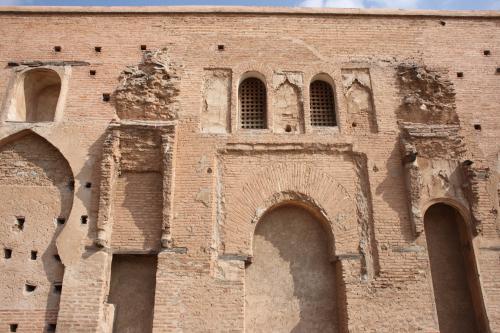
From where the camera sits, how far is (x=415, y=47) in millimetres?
9977

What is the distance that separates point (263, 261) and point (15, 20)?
766cm

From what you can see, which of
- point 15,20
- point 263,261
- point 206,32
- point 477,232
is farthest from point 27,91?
point 477,232

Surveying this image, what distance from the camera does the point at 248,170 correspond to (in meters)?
8.78

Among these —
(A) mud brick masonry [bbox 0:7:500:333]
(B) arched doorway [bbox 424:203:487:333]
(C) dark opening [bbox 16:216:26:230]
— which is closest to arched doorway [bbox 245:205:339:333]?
(A) mud brick masonry [bbox 0:7:500:333]

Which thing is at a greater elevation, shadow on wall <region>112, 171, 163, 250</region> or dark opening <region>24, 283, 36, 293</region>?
shadow on wall <region>112, 171, 163, 250</region>

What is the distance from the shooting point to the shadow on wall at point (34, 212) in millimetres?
8031

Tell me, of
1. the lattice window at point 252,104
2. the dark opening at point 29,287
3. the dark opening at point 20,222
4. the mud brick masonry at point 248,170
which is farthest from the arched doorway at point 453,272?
the dark opening at point 20,222

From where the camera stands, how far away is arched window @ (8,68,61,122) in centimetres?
950

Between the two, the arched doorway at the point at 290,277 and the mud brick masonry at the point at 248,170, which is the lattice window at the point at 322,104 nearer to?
the mud brick masonry at the point at 248,170

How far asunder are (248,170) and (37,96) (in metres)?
5.19

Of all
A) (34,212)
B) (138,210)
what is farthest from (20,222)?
(138,210)

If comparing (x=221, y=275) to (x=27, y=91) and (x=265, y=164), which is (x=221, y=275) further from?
(x=27, y=91)

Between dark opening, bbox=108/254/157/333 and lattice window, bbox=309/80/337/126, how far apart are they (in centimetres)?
443

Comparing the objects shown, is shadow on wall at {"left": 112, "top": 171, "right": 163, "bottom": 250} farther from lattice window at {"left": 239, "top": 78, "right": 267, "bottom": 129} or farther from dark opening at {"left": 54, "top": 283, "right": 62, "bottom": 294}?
lattice window at {"left": 239, "top": 78, "right": 267, "bottom": 129}
